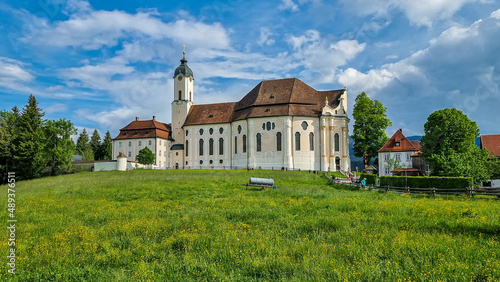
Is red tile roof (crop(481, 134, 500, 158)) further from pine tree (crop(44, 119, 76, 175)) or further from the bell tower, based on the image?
pine tree (crop(44, 119, 76, 175))

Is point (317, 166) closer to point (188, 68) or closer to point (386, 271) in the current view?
point (188, 68)

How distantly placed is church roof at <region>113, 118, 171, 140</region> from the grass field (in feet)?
158

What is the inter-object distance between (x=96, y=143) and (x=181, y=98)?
48213 mm

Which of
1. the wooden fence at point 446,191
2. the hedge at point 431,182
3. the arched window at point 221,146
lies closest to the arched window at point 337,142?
the arched window at point 221,146

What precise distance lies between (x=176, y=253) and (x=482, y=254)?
862cm

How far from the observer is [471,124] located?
3903 centimetres

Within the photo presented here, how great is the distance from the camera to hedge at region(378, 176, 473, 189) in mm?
26603

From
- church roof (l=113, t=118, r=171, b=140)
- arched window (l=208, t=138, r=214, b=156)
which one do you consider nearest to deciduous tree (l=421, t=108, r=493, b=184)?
arched window (l=208, t=138, r=214, b=156)

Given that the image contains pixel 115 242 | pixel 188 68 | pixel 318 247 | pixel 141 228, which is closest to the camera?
pixel 318 247

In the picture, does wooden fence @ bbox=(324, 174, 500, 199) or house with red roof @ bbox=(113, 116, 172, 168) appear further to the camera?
house with red roof @ bbox=(113, 116, 172, 168)

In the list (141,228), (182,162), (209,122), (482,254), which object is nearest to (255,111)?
(209,122)

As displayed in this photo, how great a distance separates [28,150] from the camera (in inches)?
1831

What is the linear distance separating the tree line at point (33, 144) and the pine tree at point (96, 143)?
133ft

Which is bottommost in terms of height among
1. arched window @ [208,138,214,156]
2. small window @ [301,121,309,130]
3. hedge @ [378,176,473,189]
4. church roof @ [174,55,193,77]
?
hedge @ [378,176,473,189]
